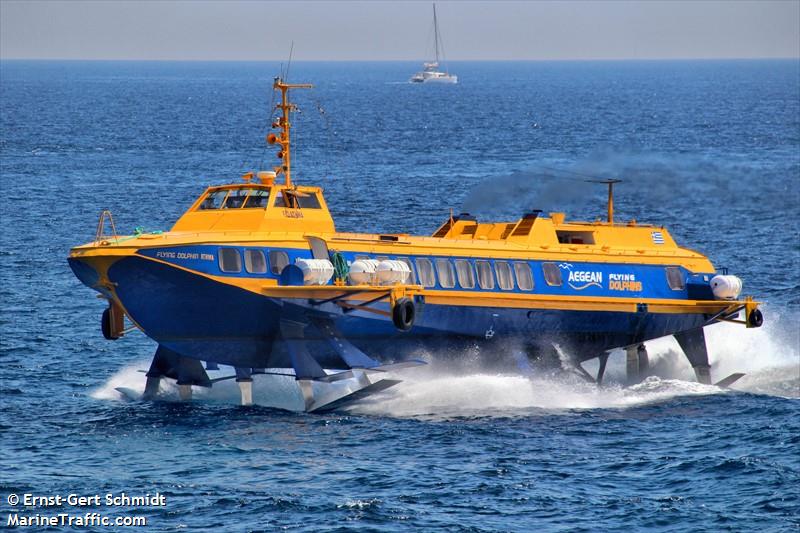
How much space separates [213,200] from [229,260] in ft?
14.2

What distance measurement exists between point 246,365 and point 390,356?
4459 mm

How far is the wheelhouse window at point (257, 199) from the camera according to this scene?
4241cm

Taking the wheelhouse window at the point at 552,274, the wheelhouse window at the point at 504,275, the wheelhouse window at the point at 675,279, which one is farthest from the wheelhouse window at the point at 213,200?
the wheelhouse window at the point at 675,279

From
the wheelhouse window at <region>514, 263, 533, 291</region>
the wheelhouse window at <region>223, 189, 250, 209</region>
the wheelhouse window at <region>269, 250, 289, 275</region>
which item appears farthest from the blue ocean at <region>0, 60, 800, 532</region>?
the wheelhouse window at <region>223, 189, 250, 209</region>

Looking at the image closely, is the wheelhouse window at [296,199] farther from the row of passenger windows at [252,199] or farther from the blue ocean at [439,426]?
the blue ocean at [439,426]

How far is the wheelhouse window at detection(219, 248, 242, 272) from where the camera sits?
129 ft

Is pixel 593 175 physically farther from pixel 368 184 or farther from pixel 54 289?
pixel 368 184

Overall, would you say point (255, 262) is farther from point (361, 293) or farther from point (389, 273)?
point (389, 273)

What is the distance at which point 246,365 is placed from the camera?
137 ft

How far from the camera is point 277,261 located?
40.4 m

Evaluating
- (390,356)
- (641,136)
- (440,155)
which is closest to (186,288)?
(390,356)

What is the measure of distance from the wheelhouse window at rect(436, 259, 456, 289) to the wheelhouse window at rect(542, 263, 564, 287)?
12.1 ft
